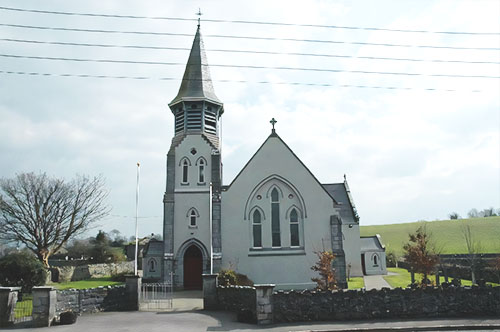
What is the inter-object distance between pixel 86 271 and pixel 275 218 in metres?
23.4

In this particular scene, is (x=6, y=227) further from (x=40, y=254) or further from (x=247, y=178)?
(x=247, y=178)

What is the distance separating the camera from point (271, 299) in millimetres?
15797

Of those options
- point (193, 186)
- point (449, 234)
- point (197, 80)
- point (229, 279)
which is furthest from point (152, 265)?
point (449, 234)

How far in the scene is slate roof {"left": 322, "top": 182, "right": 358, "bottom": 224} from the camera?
3938cm

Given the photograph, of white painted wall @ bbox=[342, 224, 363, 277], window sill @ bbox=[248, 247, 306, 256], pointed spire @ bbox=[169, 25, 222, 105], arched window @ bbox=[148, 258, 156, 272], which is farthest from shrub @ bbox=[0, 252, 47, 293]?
Result: white painted wall @ bbox=[342, 224, 363, 277]

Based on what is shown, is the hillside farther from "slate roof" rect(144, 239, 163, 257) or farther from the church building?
"slate roof" rect(144, 239, 163, 257)

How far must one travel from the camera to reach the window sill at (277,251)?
1093 inches

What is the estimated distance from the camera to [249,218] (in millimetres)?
28375

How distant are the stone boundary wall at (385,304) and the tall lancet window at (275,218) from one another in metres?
12.1

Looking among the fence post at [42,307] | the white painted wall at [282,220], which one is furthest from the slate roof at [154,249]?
the fence post at [42,307]

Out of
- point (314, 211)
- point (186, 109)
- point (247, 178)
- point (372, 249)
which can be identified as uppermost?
point (186, 109)

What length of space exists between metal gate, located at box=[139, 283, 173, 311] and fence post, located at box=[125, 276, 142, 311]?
19.4 inches

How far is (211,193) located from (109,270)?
72.7 ft

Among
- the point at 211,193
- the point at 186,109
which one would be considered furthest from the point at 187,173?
the point at 186,109
